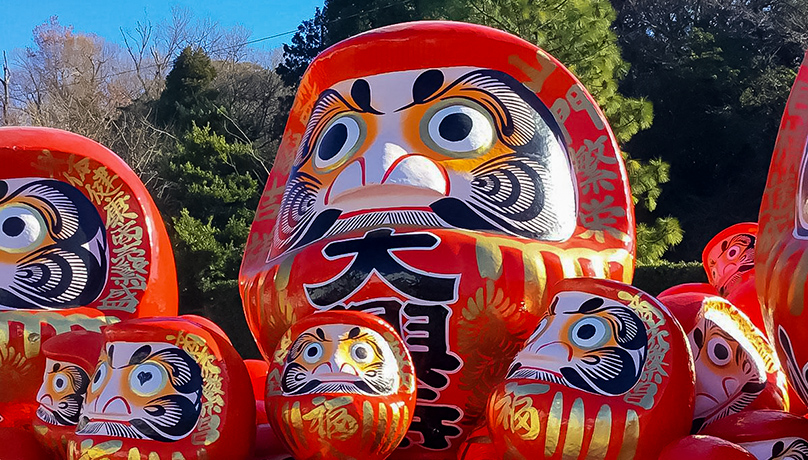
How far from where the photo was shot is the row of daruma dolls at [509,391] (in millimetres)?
2297

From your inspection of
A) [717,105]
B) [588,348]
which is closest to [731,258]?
[588,348]

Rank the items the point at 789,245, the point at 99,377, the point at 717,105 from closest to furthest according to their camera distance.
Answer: the point at 789,245 < the point at 99,377 < the point at 717,105

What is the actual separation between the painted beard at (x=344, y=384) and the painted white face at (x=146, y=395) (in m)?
0.32

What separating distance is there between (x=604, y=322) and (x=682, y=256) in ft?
39.5

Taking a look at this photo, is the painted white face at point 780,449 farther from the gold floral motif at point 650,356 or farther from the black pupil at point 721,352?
the black pupil at point 721,352

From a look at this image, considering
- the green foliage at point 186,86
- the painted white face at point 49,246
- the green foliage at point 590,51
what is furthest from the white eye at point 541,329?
the green foliage at point 186,86

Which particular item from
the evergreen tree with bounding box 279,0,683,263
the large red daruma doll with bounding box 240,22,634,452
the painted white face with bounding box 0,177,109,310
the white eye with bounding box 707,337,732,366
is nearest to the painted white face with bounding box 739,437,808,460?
the white eye with bounding box 707,337,732,366

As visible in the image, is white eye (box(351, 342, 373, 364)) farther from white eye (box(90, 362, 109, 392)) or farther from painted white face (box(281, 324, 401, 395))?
white eye (box(90, 362, 109, 392))

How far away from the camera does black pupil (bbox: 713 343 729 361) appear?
2.73m

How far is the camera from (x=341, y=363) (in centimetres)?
257

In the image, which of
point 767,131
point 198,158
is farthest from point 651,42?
point 198,158

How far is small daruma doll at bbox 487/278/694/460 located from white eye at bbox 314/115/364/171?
1.07 m

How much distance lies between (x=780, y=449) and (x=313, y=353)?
1.29m

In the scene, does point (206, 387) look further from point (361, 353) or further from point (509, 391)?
point (509, 391)
